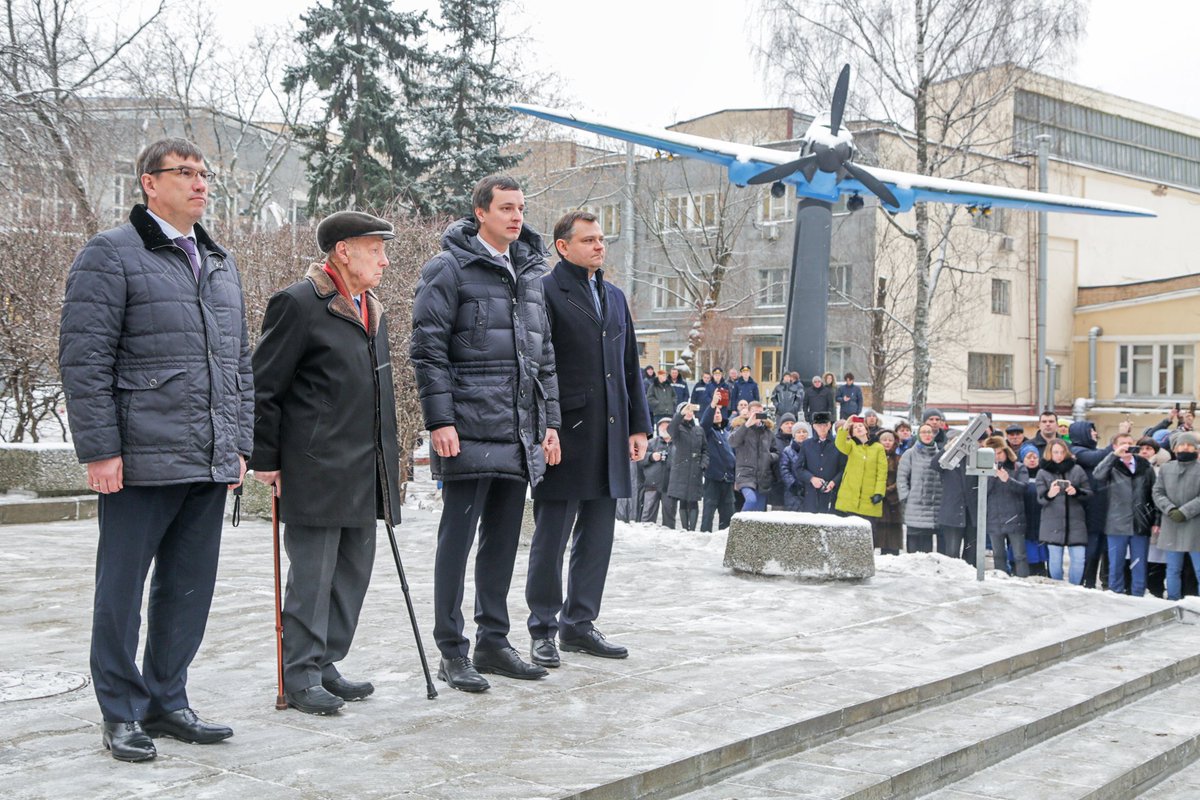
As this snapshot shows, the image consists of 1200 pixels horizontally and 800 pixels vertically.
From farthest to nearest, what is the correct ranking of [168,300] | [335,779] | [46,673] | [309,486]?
[46,673]
[309,486]
[168,300]
[335,779]

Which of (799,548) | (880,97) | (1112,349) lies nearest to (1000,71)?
(880,97)

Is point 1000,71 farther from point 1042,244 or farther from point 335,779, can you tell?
point 335,779

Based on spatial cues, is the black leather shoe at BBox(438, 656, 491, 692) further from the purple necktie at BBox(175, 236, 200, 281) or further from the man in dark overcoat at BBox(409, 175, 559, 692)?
the purple necktie at BBox(175, 236, 200, 281)

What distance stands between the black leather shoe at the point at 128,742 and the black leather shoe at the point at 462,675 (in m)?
1.42

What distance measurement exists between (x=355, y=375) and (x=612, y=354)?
1607 millimetres

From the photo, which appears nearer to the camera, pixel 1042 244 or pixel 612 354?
pixel 612 354

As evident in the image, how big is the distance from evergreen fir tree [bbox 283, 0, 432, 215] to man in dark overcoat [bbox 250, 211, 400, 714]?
1048 inches

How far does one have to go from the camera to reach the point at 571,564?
629 centimetres

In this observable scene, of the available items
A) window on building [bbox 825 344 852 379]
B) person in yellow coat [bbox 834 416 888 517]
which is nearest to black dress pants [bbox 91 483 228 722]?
person in yellow coat [bbox 834 416 888 517]

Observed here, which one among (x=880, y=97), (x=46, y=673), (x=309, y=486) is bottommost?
(x=46, y=673)

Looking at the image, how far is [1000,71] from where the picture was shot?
31094 mm

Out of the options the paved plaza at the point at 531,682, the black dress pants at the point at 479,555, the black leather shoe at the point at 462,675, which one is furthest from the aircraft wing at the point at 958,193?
the black leather shoe at the point at 462,675

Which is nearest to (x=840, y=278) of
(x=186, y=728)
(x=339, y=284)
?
(x=339, y=284)

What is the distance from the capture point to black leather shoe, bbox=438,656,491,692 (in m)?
5.29
